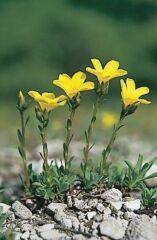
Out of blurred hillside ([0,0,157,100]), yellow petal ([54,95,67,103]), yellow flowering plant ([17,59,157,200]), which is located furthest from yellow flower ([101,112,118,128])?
blurred hillside ([0,0,157,100])

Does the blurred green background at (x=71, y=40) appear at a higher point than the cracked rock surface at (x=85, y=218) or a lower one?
higher

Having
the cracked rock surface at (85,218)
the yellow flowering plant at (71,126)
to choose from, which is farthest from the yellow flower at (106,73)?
the cracked rock surface at (85,218)

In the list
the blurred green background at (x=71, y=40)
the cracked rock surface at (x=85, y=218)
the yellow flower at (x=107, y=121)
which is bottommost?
the cracked rock surface at (x=85, y=218)

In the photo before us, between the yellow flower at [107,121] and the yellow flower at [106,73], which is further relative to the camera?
the yellow flower at [107,121]

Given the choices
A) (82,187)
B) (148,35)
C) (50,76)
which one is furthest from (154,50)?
(82,187)

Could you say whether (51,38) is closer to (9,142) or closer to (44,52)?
(44,52)

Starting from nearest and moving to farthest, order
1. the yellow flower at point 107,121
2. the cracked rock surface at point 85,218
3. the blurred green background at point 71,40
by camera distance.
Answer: the cracked rock surface at point 85,218
the yellow flower at point 107,121
the blurred green background at point 71,40

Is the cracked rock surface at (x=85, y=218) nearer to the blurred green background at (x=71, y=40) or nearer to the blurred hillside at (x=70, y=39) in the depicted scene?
the blurred green background at (x=71, y=40)
